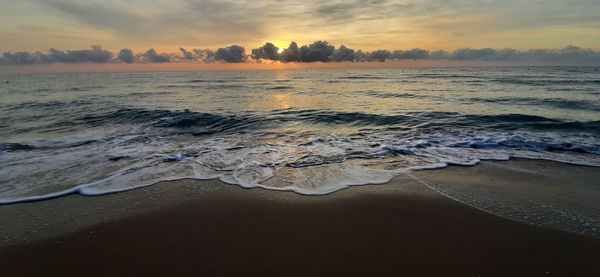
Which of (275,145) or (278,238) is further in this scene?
(275,145)

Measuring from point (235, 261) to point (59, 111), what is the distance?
68.1ft

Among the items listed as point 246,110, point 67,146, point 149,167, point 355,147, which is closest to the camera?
point 149,167

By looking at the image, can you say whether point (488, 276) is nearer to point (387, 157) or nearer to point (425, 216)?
point (425, 216)

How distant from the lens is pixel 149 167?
7.80m

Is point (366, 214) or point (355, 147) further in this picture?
point (355, 147)

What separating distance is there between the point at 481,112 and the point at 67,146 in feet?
56.1

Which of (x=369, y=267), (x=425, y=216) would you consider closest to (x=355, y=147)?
(x=425, y=216)

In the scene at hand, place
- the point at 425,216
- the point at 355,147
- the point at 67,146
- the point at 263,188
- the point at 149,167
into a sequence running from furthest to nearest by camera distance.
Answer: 1. the point at 67,146
2. the point at 355,147
3. the point at 149,167
4. the point at 263,188
5. the point at 425,216

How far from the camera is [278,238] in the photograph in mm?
4406

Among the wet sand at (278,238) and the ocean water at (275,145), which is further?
the ocean water at (275,145)

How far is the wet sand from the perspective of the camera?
12.2 ft

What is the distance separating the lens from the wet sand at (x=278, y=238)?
147 inches

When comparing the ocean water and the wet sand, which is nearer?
the wet sand

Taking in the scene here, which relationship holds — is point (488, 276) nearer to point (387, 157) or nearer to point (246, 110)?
point (387, 157)
